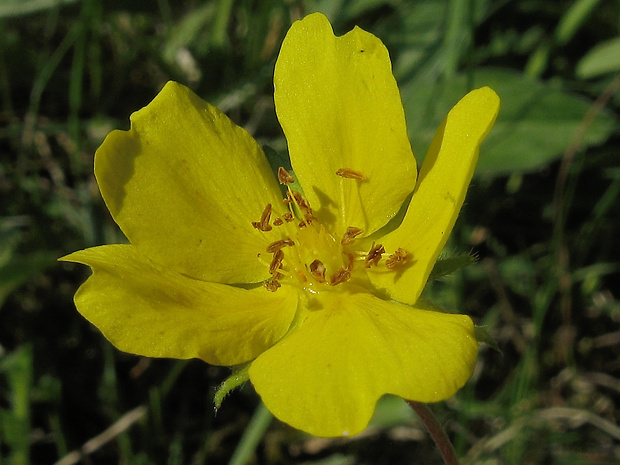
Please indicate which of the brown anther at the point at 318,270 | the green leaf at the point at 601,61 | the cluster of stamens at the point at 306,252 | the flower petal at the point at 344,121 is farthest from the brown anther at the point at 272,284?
the green leaf at the point at 601,61

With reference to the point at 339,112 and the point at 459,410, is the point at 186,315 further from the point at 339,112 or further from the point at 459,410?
the point at 459,410

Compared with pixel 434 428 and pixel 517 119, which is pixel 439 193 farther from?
pixel 517 119

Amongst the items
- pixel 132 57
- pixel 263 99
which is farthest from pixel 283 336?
pixel 132 57

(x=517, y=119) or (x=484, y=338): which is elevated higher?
(x=484, y=338)

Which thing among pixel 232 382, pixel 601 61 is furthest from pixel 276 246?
pixel 601 61

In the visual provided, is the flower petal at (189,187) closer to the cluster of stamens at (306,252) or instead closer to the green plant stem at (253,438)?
the cluster of stamens at (306,252)
